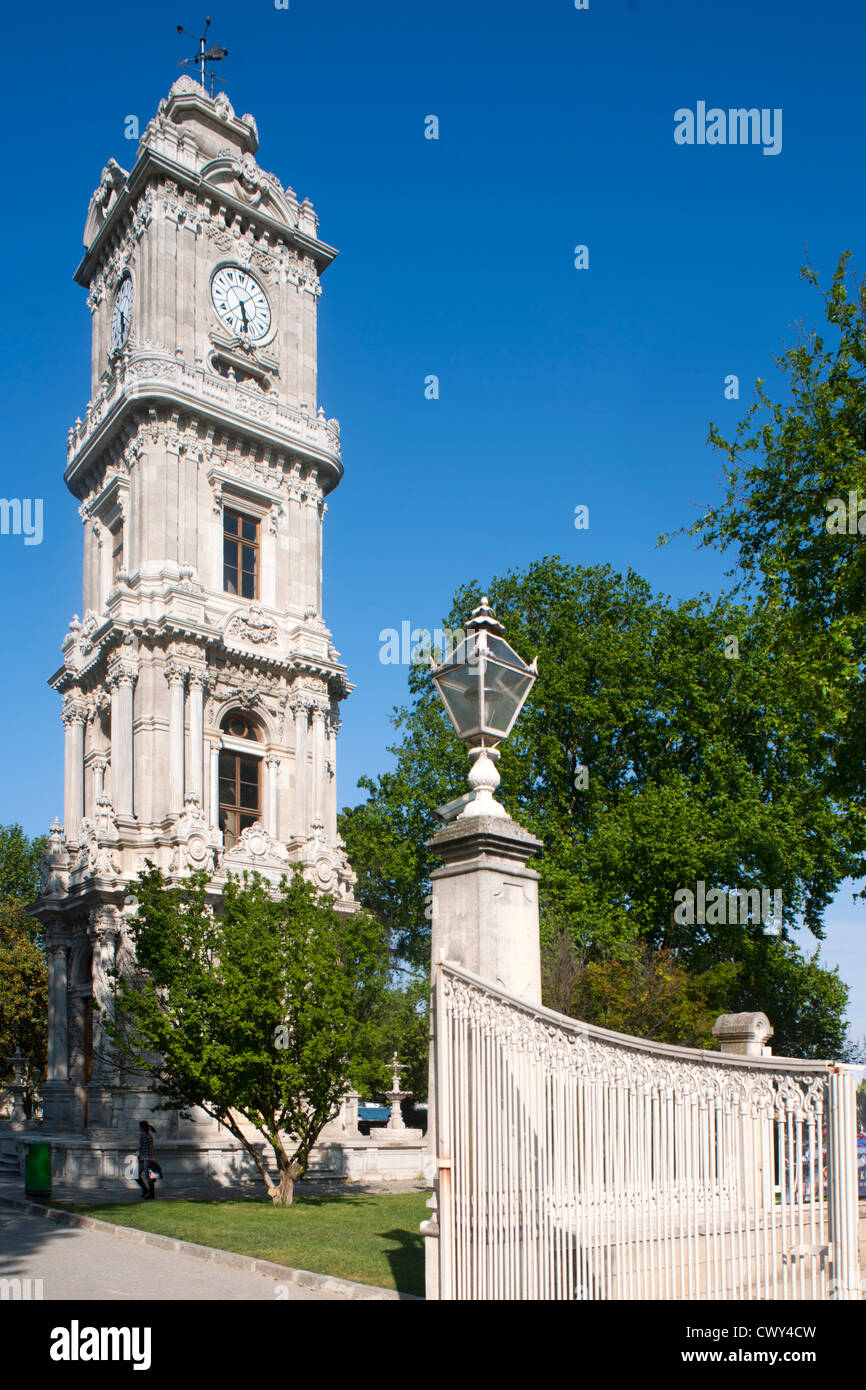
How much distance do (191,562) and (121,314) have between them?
9930 mm

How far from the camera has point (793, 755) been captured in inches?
1319

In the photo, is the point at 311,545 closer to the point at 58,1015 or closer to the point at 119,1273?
the point at 58,1015

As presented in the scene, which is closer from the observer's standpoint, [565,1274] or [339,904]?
[565,1274]

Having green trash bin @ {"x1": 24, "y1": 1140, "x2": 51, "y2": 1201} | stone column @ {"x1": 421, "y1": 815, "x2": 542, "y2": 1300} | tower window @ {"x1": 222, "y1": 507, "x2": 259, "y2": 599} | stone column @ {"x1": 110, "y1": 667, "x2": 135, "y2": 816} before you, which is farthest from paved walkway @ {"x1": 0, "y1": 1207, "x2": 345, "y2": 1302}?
tower window @ {"x1": 222, "y1": 507, "x2": 259, "y2": 599}

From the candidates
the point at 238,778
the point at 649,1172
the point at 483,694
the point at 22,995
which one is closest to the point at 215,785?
the point at 238,778

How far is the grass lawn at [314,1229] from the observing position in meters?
11.6

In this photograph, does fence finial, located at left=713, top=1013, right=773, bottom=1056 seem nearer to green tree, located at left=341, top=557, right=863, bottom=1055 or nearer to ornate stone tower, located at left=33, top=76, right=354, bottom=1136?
green tree, located at left=341, top=557, right=863, bottom=1055

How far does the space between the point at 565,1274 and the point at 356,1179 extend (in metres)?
22.3

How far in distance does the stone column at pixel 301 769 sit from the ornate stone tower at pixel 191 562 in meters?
0.07

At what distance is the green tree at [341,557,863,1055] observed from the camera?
1240 inches
